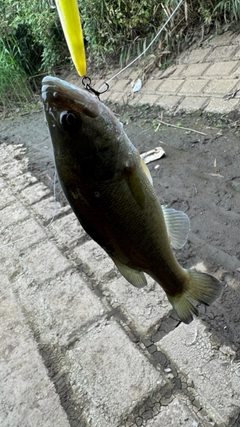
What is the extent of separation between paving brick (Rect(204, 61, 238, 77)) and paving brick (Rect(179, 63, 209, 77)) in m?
0.10

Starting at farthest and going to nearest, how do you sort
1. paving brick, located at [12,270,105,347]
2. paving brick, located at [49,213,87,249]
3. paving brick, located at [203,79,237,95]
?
1. paving brick, located at [203,79,237,95]
2. paving brick, located at [49,213,87,249]
3. paving brick, located at [12,270,105,347]

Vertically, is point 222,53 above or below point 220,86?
above

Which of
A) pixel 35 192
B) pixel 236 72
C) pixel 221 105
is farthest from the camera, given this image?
pixel 236 72

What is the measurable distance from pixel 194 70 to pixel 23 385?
180 inches

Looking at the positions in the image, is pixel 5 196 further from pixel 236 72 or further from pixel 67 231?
pixel 236 72

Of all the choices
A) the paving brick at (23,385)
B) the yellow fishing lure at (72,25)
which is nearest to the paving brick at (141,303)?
the paving brick at (23,385)

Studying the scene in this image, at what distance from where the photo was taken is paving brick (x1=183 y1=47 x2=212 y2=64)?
5113 millimetres

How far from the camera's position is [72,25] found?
1.00 metres

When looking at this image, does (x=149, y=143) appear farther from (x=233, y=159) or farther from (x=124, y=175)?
(x=124, y=175)

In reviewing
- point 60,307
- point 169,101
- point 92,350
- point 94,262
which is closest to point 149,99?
point 169,101

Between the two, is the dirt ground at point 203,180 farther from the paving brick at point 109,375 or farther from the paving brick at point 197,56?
the paving brick at point 197,56

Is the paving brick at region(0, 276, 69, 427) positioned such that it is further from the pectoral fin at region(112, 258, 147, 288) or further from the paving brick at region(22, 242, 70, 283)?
the pectoral fin at region(112, 258, 147, 288)

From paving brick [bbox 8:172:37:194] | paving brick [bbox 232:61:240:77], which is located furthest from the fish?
paving brick [bbox 232:61:240:77]

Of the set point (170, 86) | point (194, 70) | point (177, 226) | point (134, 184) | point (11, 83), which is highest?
point (134, 184)
